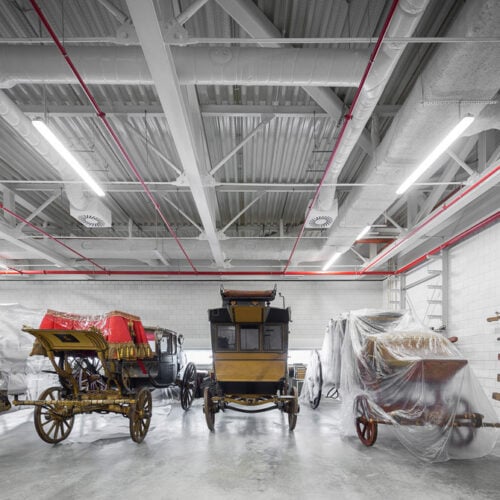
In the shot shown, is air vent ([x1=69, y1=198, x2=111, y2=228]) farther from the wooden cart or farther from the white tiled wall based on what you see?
the white tiled wall

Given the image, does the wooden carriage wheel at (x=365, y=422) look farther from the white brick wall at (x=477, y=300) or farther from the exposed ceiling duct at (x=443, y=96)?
the exposed ceiling duct at (x=443, y=96)

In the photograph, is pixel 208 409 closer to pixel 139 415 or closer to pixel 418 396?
pixel 139 415

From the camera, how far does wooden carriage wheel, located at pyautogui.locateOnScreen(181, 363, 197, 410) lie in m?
9.55

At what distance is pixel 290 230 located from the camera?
13078 mm

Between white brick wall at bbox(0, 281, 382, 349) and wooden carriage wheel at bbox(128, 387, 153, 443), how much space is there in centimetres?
789

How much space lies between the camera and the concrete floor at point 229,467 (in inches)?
171

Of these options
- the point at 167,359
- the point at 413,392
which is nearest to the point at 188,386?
the point at 167,359

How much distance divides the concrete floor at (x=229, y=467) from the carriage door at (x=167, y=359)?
156 centimetres

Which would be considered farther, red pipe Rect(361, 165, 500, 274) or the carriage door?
the carriage door

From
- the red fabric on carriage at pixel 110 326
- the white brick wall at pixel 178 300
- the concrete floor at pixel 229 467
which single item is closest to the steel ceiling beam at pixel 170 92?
the red fabric on carriage at pixel 110 326

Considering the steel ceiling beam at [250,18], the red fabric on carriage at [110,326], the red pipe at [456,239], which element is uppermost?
the steel ceiling beam at [250,18]

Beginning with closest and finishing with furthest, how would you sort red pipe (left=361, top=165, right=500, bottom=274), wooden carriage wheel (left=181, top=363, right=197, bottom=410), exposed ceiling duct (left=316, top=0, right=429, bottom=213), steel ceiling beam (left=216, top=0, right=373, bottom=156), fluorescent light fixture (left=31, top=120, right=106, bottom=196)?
exposed ceiling duct (left=316, top=0, right=429, bottom=213) → steel ceiling beam (left=216, top=0, right=373, bottom=156) → fluorescent light fixture (left=31, top=120, right=106, bottom=196) → red pipe (left=361, top=165, right=500, bottom=274) → wooden carriage wheel (left=181, top=363, right=197, bottom=410)

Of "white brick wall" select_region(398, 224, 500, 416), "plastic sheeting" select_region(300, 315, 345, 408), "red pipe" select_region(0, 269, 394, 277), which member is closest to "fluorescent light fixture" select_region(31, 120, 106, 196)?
"plastic sheeting" select_region(300, 315, 345, 408)

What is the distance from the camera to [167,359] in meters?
9.40
